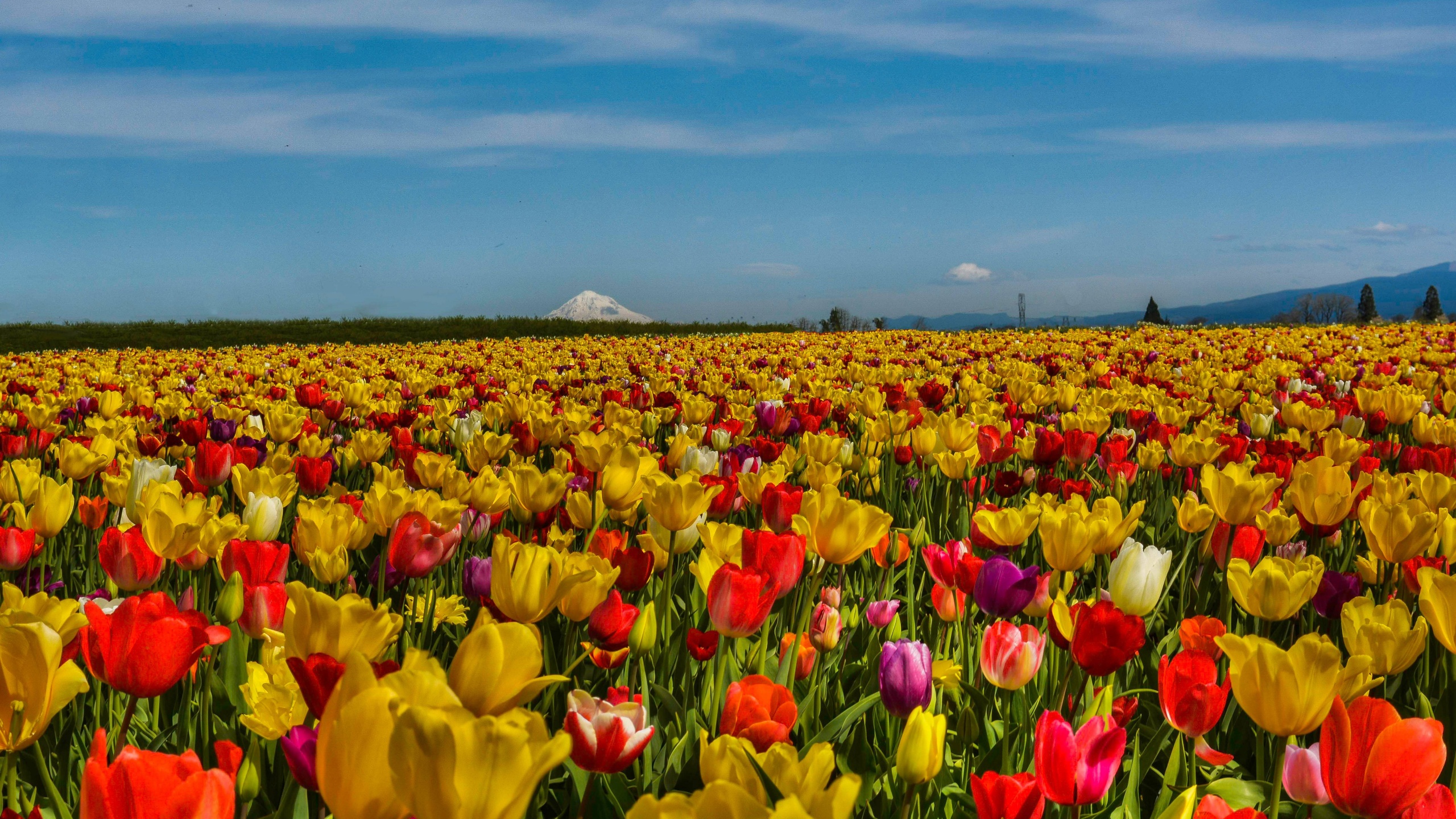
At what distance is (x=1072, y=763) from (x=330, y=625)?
1.13m

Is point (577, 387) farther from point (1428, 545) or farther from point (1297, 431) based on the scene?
point (1428, 545)

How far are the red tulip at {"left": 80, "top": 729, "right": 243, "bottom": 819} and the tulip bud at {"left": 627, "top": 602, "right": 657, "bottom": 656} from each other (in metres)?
1.11

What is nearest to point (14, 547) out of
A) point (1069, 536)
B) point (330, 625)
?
point (330, 625)

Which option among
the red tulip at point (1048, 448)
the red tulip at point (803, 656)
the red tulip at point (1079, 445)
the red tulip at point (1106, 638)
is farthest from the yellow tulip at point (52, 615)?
the red tulip at point (1079, 445)

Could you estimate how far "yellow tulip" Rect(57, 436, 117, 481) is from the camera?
3.41 m

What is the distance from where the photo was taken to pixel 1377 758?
1154 millimetres

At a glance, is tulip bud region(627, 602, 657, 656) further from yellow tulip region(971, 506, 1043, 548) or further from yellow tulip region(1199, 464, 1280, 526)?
yellow tulip region(1199, 464, 1280, 526)

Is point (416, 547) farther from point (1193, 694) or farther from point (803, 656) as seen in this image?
point (1193, 694)

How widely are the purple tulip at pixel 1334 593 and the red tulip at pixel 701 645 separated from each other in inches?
62.4

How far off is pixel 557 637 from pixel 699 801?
169 centimetres

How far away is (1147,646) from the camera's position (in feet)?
8.81

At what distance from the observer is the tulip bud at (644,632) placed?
2.01 metres

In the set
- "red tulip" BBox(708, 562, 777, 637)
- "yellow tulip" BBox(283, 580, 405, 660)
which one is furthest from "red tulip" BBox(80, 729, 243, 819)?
"red tulip" BBox(708, 562, 777, 637)

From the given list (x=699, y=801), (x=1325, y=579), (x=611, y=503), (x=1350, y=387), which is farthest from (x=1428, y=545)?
(x=1350, y=387)
